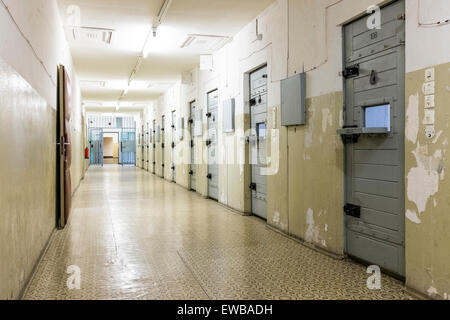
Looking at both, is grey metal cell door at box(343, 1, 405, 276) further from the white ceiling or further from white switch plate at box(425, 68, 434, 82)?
the white ceiling

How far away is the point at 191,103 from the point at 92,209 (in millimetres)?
4119

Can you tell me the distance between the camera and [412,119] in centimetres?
276

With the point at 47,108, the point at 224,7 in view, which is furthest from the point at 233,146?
the point at 47,108

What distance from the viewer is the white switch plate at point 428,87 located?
257 cm

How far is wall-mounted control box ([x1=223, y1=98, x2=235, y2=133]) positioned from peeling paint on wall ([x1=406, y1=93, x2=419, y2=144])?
3.84m

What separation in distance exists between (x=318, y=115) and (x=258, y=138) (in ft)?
5.97

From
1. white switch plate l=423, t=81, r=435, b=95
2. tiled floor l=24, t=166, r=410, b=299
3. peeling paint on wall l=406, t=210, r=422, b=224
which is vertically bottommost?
tiled floor l=24, t=166, r=410, b=299

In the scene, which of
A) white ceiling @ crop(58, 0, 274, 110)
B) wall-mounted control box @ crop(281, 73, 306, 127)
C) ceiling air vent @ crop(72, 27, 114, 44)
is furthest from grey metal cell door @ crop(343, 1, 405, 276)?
ceiling air vent @ crop(72, 27, 114, 44)

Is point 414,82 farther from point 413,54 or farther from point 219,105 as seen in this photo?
point 219,105

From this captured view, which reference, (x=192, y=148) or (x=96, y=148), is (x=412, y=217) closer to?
(x=192, y=148)

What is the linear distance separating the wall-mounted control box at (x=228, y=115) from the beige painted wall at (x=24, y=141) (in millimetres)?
2820

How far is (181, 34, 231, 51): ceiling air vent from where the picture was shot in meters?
6.59

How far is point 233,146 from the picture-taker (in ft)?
21.5

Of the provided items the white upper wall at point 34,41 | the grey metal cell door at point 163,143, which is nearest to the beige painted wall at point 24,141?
the white upper wall at point 34,41
